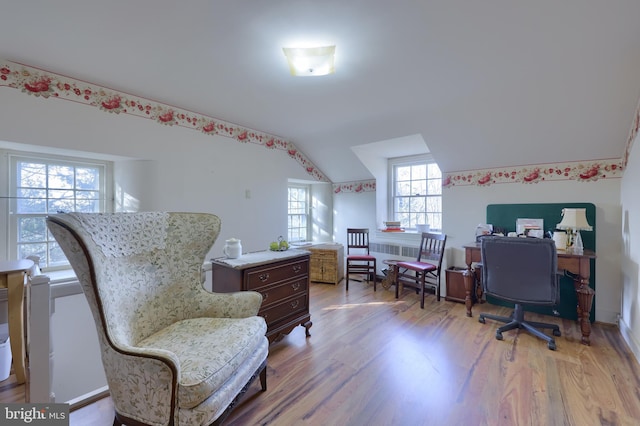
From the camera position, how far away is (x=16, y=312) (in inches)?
60.7

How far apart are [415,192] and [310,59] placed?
3096 millimetres

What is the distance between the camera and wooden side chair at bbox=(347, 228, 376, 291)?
169 inches

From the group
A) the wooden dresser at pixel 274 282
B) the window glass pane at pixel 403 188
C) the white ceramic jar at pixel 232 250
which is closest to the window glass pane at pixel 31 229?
the wooden dresser at pixel 274 282

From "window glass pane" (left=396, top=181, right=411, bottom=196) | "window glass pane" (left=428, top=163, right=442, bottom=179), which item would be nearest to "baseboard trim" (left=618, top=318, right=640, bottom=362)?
"window glass pane" (left=428, top=163, right=442, bottom=179)

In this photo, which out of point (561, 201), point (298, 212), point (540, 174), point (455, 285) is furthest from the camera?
point (298, 212)

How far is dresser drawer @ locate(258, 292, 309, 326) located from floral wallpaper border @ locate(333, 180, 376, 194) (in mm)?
2459

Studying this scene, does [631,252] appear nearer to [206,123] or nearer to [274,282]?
[274,282]

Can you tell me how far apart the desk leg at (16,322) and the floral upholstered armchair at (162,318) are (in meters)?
0.62

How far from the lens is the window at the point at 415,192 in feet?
13.9

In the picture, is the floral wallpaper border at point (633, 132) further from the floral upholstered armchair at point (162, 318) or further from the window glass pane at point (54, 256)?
the window glass pane at point (54, 256)

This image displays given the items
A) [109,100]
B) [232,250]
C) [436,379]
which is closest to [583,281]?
[436,379]

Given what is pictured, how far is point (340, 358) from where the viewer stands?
2230mm

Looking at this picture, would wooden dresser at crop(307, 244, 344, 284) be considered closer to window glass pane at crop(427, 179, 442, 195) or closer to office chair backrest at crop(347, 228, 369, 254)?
office chair backrest at crop(347, 228, 369, 254)

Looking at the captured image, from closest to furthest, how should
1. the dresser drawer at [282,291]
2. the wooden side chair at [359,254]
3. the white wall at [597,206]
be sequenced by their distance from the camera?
the dresser drawer at [282,291] < the white wall at [597,206] < the wooden side chair at [359,254]
